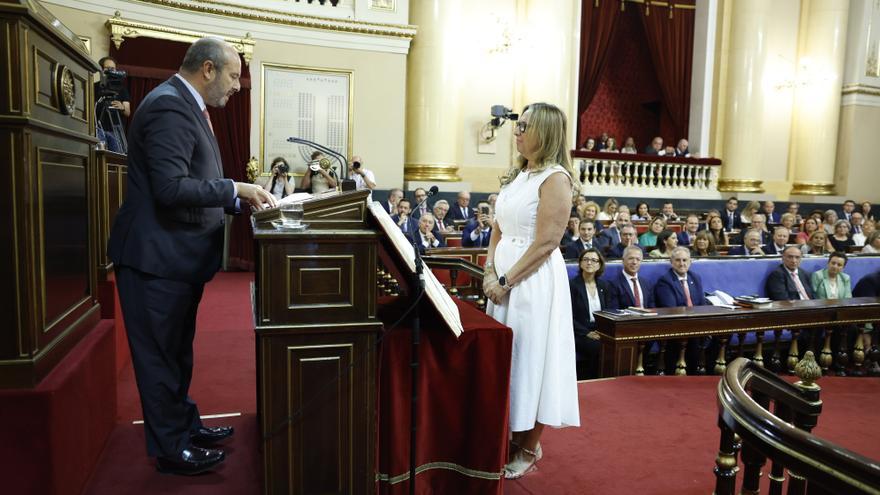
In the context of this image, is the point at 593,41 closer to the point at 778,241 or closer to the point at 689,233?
the point at 689,233

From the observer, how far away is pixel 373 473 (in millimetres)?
1790

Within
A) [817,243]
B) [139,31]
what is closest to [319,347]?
[139,31]

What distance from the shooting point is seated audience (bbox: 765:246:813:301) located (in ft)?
16.8

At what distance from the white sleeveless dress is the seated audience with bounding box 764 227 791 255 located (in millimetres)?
5175

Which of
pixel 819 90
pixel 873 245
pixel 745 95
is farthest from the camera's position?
pixel 819 90

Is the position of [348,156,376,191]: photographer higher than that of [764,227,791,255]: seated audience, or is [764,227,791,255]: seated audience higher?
[348,156,376,191]: photographer

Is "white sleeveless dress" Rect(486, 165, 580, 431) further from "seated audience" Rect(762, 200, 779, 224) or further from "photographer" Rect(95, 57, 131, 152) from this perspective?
"seated audience" Rect(762, 200, 779, 224)

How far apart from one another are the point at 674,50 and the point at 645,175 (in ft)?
8.08

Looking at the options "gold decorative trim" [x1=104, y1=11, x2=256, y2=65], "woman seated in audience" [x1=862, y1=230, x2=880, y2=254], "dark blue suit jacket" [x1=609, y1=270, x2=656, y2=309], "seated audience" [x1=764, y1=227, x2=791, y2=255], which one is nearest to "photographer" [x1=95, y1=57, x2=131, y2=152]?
"gold decorative trim" [x1=104, y1=11, x2=256, y2=65]

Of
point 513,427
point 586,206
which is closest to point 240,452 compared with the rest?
point 513,427

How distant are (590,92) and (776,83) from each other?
11.2ft

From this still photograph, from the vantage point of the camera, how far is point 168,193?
178 centimetres

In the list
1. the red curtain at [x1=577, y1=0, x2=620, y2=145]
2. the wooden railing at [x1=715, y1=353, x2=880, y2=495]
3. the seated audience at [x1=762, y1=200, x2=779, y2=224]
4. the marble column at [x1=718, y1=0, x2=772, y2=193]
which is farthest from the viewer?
the red curtain at [x1=577, y1=0, x2=620, y2=145]

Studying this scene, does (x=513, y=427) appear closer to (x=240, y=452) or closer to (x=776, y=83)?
(x=240, y=452)
